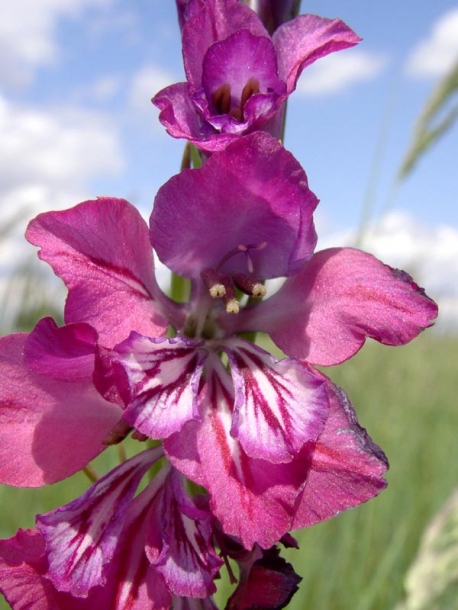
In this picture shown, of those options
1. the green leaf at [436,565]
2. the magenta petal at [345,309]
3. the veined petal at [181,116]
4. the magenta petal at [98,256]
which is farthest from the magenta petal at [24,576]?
the green leaf at [436,565]

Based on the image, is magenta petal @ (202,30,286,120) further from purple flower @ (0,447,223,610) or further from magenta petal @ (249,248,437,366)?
purple flower @ (0,447,223,610)

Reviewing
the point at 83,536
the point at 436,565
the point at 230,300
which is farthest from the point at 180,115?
the point at 436,565

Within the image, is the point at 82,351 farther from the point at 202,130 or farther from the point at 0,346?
the point at 202,130

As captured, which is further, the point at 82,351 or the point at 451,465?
the point at 451,465

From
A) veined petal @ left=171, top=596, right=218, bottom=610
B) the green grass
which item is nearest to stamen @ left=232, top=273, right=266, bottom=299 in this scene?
veined petal @ left=171, top=596, right=218, bottom=610

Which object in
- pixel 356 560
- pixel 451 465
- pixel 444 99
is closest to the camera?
pixel 444 99

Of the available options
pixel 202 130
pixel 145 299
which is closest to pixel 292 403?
pixel 145 299
